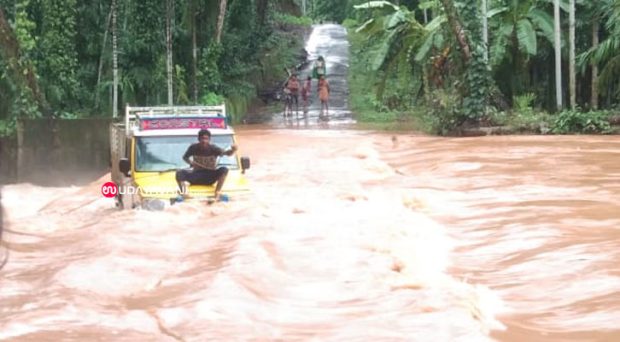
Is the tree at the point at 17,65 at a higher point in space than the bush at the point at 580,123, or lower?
higher

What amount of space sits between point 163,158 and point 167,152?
0.11 metres

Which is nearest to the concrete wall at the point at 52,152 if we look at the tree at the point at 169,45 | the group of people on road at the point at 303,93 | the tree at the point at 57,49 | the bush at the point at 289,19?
the tree at the point at 57,49

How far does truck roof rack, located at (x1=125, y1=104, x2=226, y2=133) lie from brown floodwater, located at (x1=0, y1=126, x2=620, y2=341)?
1.32 m

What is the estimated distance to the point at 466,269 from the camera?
26.2ft

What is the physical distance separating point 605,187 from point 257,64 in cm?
2409

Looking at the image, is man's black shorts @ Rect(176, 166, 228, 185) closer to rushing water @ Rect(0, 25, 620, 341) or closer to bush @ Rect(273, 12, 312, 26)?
rushing water @ Rect(0, 25, 620, 341)

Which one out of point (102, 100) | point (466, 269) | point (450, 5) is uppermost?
point (450, 5)

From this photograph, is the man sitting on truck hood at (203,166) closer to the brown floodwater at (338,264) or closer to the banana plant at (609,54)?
the brown floodwater at (338,264)

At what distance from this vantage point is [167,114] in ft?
40.8

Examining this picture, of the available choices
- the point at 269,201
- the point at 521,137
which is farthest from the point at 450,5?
the point at 269,201

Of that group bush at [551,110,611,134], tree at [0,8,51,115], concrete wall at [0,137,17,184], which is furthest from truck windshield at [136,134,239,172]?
bush at [551,110,611,134]

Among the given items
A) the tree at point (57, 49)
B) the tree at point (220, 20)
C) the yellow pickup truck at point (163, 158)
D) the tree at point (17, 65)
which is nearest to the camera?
the yellow pickup truck at point (163, 158)

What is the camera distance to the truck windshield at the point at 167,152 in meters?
11.1

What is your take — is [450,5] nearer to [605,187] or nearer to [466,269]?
[605,187]
